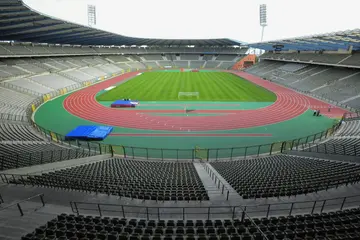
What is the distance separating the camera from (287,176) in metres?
11.7

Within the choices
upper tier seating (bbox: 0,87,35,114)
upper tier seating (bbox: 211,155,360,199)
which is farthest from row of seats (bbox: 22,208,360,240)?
upper tier seating (bbox: 0,87,35,114)

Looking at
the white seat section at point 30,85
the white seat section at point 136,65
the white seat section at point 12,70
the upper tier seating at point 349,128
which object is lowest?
the upper tier seating at point 349,128

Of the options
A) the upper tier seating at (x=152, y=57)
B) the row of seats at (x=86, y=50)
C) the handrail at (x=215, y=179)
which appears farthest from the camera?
the upper tier seating at (x=152, y=57)

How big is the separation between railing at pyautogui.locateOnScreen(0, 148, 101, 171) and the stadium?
0.09 metres

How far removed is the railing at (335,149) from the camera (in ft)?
51.4

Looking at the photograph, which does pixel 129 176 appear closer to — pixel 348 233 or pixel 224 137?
pixel 348 233

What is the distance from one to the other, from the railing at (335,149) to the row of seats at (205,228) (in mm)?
10528

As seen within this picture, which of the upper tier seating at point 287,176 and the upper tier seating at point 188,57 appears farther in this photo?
the upper tier seating at point 188,57

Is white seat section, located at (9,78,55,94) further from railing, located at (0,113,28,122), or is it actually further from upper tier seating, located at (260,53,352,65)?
upper tier seating, located at (260,53,352,65)

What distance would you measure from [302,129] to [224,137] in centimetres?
919

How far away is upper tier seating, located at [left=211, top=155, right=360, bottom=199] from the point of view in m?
9.59

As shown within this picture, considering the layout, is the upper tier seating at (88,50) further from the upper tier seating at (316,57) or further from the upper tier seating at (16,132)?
the upper tier seating at (316,57)

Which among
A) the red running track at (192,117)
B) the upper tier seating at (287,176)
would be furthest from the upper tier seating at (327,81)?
the upper tier seating at (287,176)

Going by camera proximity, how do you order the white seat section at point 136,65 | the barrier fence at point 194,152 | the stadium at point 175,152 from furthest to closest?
1. the white seat section at point 136,65
2. the barrier fence at point 194,152
3. the stadium at point 175,152
